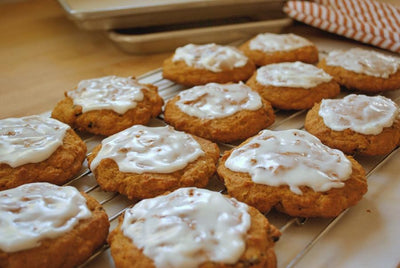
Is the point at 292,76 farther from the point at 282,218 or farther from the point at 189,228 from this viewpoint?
the point at 189,228

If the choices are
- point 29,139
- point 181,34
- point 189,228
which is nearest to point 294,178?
point 189,228

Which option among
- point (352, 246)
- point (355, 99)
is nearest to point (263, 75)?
point (355, 99)

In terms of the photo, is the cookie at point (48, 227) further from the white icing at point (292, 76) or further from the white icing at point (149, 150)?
the white icing at point (292, 76)

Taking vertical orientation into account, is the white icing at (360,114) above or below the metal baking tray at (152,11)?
below

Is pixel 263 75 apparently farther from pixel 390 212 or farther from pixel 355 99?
pixel 390 212

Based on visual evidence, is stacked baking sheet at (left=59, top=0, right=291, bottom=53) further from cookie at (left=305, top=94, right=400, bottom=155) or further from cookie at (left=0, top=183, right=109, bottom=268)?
cookie at (left=0, top=183, right=109, bottom=268)

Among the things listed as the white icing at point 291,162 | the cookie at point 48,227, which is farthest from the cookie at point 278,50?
the cookie at point 48,227
